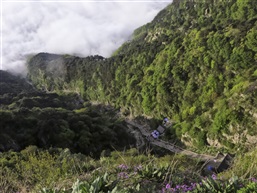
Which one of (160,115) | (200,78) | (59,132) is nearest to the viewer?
(59,132)

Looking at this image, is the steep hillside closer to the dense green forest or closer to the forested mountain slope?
the dense green forest

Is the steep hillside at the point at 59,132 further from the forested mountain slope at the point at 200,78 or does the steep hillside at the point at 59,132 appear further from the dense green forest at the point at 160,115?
the forested mountain slope at the point at 200,78

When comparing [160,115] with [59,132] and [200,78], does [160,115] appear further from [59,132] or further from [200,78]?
[59,132]

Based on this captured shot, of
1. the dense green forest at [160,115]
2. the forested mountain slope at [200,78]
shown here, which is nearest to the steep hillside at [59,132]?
the dense green forest at [160,115]

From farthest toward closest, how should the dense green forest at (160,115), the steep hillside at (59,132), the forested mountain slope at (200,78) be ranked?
1. the forested mountain slope at (200,78)
2. the steep hillside at (59,132)
3. the dense green forest at (160,115)

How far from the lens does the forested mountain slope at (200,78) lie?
1949 inches

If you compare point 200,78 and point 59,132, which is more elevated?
point 200,78

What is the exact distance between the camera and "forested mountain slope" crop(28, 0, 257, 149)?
162 feet

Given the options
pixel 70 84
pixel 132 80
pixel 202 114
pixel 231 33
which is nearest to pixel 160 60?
pixel 132 80

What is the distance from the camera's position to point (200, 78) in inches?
2621

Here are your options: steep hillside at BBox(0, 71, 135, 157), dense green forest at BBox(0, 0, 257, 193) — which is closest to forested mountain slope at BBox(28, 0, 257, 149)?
dense green forest at BBox(0, 0, 257, 193)

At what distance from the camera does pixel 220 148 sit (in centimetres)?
4912

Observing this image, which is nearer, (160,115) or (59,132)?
(59,132)

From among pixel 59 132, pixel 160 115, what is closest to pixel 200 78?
pixel 160 115
